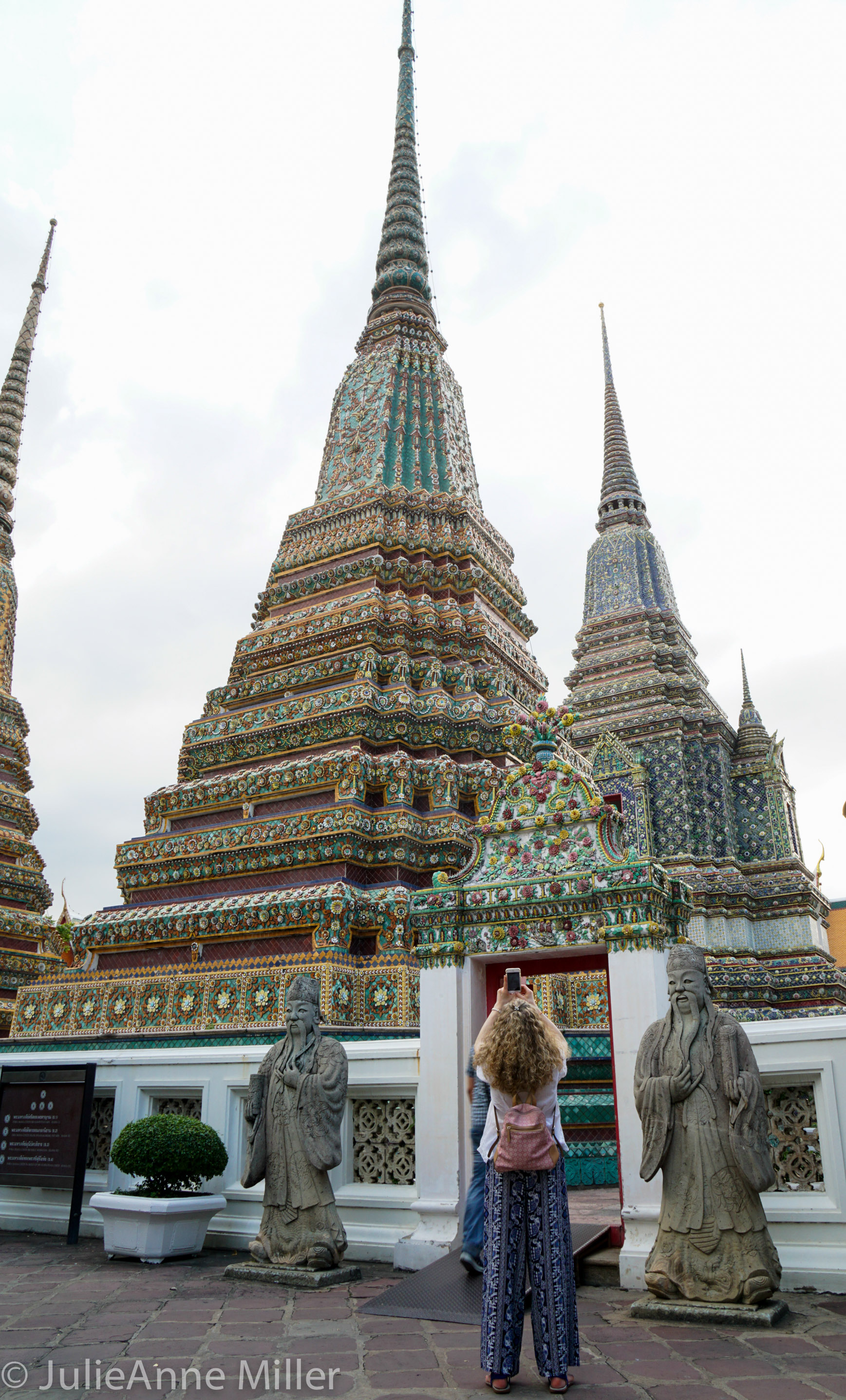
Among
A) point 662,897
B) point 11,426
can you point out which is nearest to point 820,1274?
point 662,897

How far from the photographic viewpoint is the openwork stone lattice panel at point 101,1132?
8.85 meters

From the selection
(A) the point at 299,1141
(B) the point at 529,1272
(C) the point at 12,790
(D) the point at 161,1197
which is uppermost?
(C) the point at 12,790

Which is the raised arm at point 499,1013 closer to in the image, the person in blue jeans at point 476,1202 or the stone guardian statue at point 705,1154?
the person in blue jeans at point 476,1202

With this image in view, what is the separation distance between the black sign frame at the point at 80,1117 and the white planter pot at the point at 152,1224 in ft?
1.91

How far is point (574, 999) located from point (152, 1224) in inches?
219

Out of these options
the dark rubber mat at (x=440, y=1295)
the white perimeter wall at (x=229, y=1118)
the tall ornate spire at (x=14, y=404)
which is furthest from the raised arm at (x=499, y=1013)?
the tall ornate spire at (x=14, y=404)

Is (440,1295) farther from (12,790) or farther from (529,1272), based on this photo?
(12,790)

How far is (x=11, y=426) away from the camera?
26016mm

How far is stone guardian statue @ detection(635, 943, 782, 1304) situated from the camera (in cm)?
533

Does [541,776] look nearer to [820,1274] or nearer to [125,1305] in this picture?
[820,1274]

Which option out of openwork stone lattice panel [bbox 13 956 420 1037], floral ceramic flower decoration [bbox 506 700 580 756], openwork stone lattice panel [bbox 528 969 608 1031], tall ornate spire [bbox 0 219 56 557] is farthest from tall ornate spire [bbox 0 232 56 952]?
floral ceramic flower decoration [bbox 506 700 580 756]

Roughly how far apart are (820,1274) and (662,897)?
96.1 inches

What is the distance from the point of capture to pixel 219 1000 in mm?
10906

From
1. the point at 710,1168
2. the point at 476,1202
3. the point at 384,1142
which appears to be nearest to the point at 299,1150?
→ the point at 384,1142
